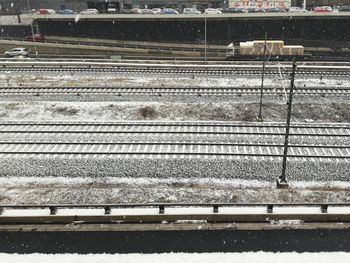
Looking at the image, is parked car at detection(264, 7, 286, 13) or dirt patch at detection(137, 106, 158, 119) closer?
dirt patch at detection(137, 106, 158, 119)

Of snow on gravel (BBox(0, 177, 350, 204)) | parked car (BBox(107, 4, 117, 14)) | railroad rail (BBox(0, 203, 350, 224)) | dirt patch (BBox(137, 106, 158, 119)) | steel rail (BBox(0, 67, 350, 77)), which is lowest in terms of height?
snow on gravel (BBox(0, 177, 350, 204))

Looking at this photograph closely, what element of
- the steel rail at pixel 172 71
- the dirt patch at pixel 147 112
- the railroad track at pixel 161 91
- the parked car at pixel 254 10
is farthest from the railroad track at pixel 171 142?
the parked car at pixel 254 10

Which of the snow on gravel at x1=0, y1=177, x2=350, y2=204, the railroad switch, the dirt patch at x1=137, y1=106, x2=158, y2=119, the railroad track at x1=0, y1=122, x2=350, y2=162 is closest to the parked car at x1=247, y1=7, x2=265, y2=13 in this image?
the dirt patch at x1=137, y1=106, x2=158, y2=119

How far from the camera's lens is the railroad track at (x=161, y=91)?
91.7ft

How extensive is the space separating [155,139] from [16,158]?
7038 mm

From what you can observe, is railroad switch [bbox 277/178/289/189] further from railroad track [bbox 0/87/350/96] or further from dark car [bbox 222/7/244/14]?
dark car [bbox 222/7/244/14]

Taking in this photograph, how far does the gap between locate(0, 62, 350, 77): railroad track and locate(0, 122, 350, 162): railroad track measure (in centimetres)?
1313

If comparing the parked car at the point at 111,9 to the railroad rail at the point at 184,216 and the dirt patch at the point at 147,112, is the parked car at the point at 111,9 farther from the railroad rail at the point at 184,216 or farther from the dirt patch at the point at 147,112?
the railroad rail at the point at 184,216

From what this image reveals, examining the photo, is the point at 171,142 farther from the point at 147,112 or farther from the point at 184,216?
the point at 184,216

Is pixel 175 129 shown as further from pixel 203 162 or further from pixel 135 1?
pixel 135 1
